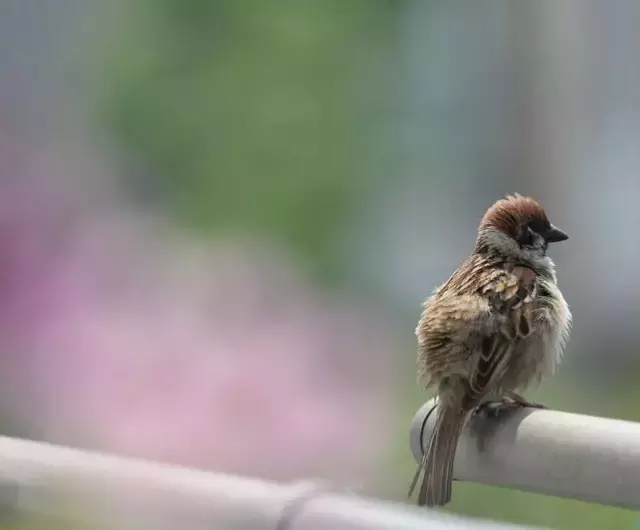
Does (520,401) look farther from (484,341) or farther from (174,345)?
(174,345)

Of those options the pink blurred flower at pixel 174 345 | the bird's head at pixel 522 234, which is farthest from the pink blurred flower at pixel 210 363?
the bird's head at pixel 522 234

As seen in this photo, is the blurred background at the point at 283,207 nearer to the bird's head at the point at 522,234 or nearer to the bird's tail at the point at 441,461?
the bird's head at the point at 522,234

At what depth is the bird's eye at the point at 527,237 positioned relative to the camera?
1.20 m

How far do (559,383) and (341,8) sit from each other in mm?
715

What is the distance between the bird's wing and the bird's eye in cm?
7

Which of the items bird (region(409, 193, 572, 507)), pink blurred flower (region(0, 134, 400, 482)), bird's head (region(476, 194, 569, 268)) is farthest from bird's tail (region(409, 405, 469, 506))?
pink blurred flower (region(0, 134, 400, 482))

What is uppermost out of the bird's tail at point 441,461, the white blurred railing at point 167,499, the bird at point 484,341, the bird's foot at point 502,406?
the bird at point 484,341

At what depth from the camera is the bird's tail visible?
1047 mm

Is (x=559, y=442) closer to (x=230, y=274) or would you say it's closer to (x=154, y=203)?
(x=230, y=274)

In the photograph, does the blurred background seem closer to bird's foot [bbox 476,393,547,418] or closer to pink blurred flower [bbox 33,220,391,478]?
pink blurred flower [bbox 33,220,391,478]

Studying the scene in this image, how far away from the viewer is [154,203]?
158cm

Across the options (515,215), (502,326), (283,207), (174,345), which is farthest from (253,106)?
(502,326)

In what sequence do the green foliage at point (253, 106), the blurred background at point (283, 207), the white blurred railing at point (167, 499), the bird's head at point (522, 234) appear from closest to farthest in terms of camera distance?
the white blurred railing at point (167, 499) < the bird's head at point (522, 234) < the blurred background at point (283, 207) < the green foliage at point (253, 106)

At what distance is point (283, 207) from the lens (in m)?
1.55
